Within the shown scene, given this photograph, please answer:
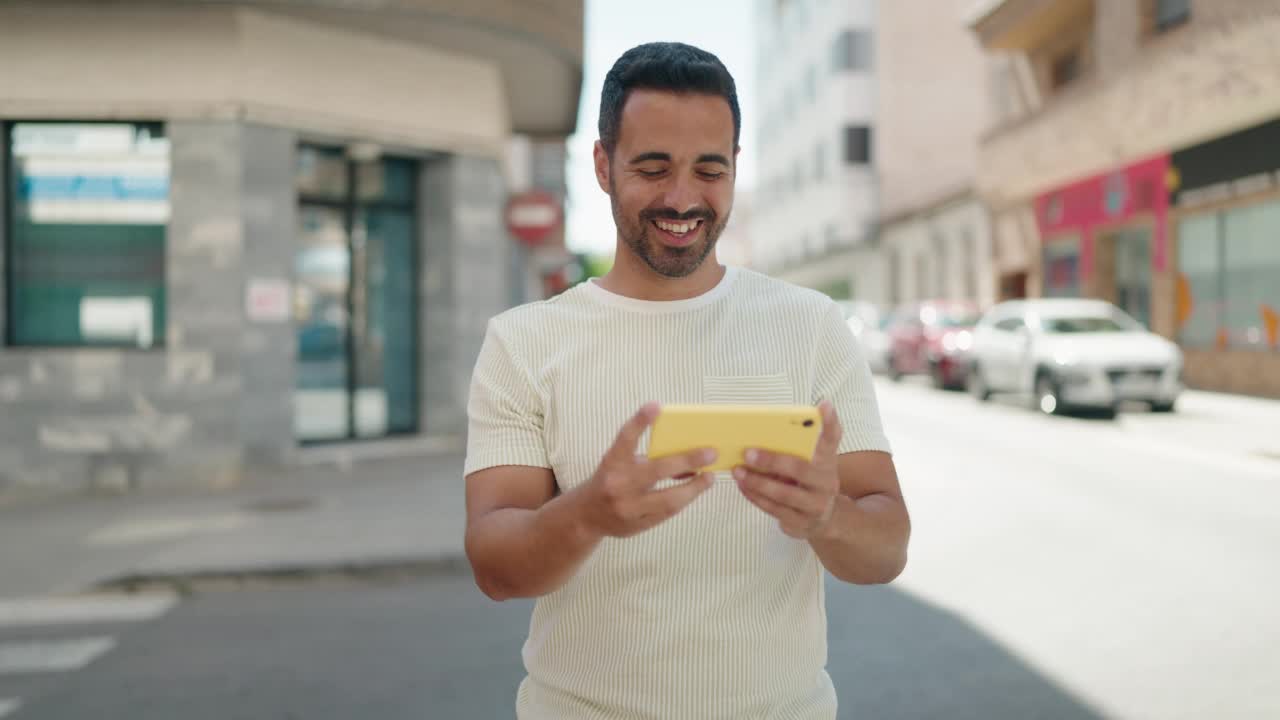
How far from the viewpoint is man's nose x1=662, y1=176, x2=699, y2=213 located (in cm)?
191

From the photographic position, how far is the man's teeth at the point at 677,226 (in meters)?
1.94

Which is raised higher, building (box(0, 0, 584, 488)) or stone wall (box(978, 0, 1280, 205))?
stone wall (box(978, 0, 1280, 205))

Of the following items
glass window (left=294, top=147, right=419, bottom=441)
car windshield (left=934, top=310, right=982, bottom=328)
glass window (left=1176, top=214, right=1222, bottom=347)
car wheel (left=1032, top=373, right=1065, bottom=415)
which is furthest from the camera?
car windshield (left=934, top=310, right=982, bottom=328)

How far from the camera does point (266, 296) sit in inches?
492

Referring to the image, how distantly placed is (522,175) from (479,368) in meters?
33.4

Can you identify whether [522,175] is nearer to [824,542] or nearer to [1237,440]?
[1237,440]

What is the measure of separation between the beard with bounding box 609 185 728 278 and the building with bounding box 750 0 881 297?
47.7 metres

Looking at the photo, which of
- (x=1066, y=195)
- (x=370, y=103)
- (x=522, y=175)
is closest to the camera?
(x=370, y=103)

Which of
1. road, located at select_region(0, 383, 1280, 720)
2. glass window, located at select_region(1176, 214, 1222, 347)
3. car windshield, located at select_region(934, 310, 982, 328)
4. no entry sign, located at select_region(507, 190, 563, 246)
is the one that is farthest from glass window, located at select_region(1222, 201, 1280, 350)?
road, located at select_region(0, 383, 1280, 720)

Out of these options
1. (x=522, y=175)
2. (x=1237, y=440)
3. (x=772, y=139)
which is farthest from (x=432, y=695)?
(x=772, y=139)

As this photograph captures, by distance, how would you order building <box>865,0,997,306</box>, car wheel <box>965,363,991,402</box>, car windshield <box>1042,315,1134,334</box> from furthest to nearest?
building <box>865,0,997,306</box>
car wheel <box>965,363,991,402</box>
car windshield <box>1042,315,1134,334</box>

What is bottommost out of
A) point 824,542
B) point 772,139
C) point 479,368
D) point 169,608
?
point 169,608

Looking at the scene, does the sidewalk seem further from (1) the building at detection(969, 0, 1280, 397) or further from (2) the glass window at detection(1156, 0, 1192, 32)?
(2) the glass window at detection(1156, 0, 1192, 32)

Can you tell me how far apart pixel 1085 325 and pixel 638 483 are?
18.2m
